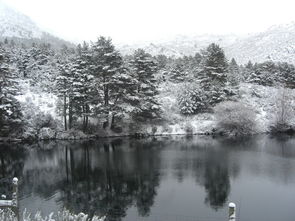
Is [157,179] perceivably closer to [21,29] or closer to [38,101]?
[38,101]

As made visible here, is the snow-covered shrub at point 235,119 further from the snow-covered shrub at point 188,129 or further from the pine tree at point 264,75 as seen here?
the pine tree at point 264,75

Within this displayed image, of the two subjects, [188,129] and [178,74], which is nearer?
[188,129]

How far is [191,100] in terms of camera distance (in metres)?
42.7

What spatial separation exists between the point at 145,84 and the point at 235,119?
36.6 feet

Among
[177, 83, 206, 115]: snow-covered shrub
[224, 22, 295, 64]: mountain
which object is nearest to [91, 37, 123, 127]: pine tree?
[177, 83, 206, 115]: snow-covered shrub

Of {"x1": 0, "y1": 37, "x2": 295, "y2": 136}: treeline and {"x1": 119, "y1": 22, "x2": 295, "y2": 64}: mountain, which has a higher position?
{"x1": 119, "y1": 22, "x2": 295, "y2": 64}: mountain

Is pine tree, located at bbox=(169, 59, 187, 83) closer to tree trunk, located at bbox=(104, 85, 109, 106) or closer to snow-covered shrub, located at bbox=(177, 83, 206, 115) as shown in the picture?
snow-covered shrub, located at bbox=(177, 83, 206, 115)

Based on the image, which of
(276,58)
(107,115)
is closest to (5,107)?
(107,115)

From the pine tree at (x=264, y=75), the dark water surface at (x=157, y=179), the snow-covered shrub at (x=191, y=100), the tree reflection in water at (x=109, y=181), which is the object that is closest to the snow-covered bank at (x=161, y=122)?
the snow-covered shrub at (x=191, y=100)

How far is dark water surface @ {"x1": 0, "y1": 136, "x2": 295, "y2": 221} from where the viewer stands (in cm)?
1530

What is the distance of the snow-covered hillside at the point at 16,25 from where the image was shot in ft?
449

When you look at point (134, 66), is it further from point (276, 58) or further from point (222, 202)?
point (276, 58)

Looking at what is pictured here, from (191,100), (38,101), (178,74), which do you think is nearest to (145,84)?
(191,100)

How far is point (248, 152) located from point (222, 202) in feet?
42.6
